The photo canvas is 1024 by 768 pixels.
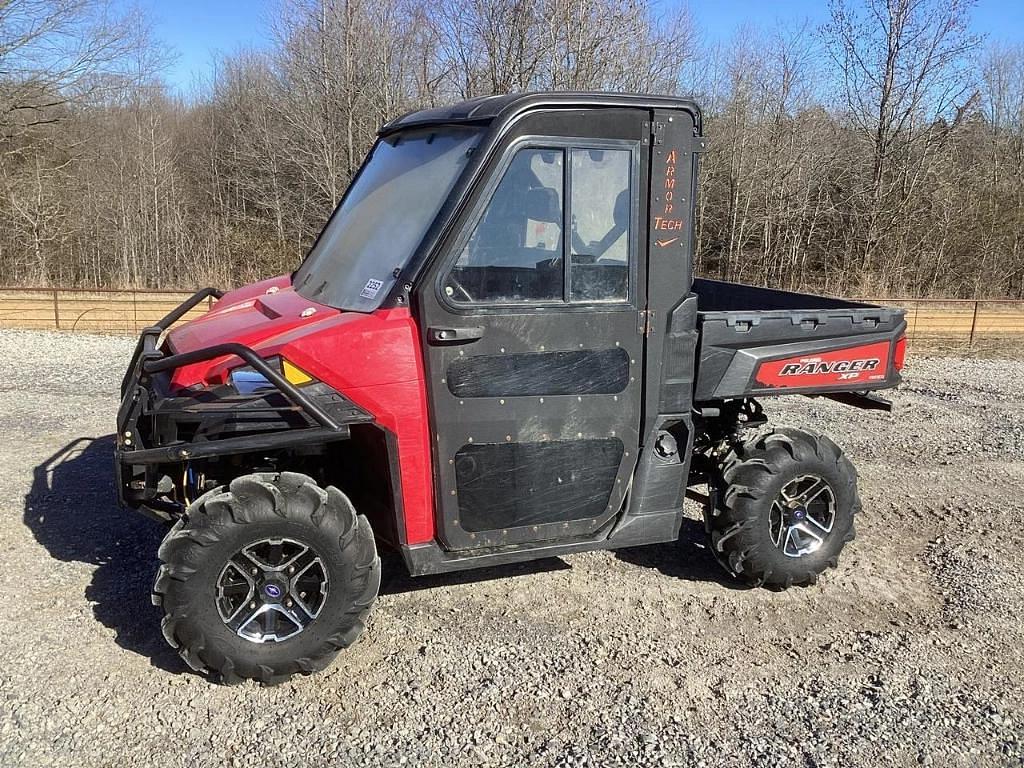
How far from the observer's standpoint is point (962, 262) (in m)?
23.2

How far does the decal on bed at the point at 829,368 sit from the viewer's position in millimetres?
4309

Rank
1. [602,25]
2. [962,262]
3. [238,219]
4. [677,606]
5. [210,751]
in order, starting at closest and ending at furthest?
[210,751] → [677,606] → [602,25] → [962,262] → [238,219]

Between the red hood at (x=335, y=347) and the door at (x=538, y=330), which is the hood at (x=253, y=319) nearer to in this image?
the red hood at (x=335, y=347)

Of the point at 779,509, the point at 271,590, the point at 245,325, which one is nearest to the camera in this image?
the point at 271,590

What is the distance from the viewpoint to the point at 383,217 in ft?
13.1

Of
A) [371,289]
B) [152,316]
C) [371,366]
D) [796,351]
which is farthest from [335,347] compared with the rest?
[152,316]

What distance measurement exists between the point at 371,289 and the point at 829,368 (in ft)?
8.21

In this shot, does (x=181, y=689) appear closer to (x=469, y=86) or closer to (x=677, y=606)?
(x=677, y=606)

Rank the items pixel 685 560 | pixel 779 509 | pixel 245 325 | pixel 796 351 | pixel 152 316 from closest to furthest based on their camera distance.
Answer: pixel 245 325 < pixel 796 351 < pixel 779 509 < pixel 685 560 < pixel 152 316

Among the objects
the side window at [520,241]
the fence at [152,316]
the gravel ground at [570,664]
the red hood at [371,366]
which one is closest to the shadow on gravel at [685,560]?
the gravel ground at [570,664]

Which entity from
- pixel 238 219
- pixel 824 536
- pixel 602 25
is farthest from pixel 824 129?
pixel 824 536

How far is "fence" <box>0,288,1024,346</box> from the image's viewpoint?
14328 mm

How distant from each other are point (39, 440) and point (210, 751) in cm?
483

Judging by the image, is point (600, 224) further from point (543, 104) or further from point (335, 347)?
point (335, 347)
